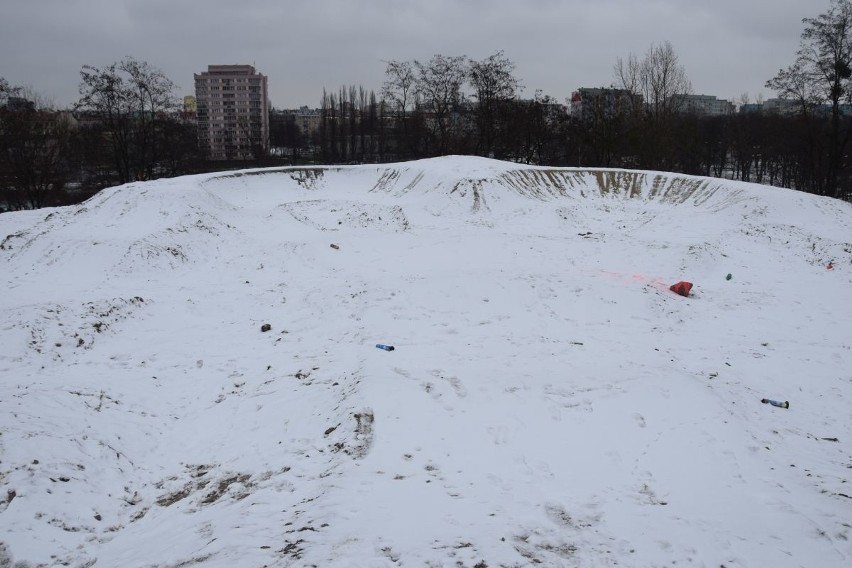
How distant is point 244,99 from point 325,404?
101728mm

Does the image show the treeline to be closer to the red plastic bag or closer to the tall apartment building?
the red plastic bag

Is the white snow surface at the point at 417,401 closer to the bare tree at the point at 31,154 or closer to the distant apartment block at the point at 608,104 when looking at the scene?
the bare tree at the point at 31,154

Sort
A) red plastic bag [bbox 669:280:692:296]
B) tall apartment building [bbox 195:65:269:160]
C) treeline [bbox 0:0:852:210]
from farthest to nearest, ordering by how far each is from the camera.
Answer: tall apartment building [bbox 195:65:269:160] → treeline [bbox 0:0:852:210] → red plastic bag [bbox 669:280:692:296]

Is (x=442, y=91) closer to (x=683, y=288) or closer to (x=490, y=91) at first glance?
(x=490, y=91)

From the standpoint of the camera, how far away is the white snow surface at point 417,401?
4887 millimetres

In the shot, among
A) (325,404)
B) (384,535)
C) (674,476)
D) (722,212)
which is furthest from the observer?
(722,212)

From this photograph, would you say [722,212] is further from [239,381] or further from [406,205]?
[239,381]

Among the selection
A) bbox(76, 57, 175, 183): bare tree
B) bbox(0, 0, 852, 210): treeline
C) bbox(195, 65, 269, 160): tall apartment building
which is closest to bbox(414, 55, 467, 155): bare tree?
bbox(0, 0, 852, 210): treeline

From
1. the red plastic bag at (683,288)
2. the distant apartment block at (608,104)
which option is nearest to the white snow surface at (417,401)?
the red plastic bag at (683,288)

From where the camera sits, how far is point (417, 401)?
7.50m

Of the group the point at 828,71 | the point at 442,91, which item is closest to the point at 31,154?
the point at 442,91

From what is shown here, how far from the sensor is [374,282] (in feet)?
44.7

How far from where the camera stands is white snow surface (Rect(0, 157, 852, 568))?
4887mm

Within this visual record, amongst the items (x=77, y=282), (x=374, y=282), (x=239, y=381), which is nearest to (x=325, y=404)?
(x=239, y=381)
